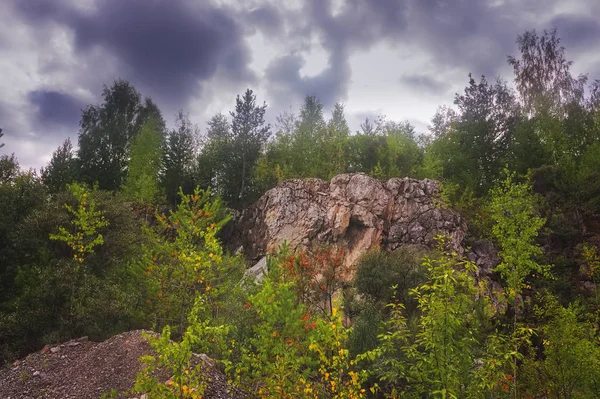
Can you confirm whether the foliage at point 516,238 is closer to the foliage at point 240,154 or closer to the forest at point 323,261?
the forest at point 323,261

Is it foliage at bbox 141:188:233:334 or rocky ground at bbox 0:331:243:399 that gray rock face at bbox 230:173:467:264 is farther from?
rocky ground at bbox 0:331:243:399

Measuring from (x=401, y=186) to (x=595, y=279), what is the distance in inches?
521

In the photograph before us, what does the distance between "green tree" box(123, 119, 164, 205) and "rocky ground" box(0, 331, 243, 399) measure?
2104cm

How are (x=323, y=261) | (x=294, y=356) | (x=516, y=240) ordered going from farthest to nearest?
1. (x=323, y=261)
2. (x=516, y=240)
3. (x=294, y=356)

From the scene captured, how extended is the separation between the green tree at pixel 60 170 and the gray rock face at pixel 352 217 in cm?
1571

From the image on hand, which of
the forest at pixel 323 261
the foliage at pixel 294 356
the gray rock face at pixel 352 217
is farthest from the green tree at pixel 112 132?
the foliage at pixel 294 356

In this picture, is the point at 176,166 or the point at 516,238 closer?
the point at 516,238

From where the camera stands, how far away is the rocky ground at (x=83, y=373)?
10148 millimetres

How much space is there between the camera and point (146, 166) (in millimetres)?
37781

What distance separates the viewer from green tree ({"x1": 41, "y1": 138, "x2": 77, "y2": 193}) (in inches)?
1153

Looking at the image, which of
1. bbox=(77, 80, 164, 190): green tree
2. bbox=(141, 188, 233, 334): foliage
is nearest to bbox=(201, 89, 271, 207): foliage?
bbox=(77, 80, 164, 190): green tree

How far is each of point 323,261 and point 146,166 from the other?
26625mm

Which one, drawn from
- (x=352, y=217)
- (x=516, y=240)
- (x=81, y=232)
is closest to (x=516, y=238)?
(x=516, y=240)

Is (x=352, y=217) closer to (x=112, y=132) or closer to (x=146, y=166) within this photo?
(x=146, y=166)
